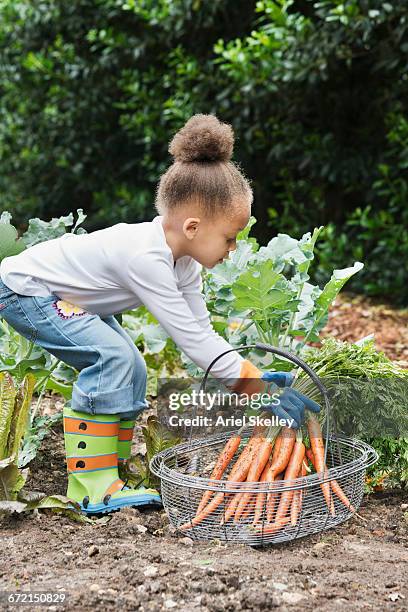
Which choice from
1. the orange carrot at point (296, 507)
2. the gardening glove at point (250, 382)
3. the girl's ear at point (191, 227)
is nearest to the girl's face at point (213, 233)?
the girl's ear at point (191, 227)

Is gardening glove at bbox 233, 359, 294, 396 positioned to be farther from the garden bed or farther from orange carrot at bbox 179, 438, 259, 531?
the garden bed

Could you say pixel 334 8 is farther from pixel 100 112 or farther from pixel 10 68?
pixel 10 68

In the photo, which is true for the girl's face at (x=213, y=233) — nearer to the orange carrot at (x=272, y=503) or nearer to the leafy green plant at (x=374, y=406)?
the leafy green plant at (x=374, y=406)

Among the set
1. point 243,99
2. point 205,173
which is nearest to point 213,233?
point 205,173

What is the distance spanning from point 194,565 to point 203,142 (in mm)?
1221

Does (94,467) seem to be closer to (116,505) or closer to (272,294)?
(116,505)

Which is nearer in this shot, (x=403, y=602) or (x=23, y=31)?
(x=403, y=602)

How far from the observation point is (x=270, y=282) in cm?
291

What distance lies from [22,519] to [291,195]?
191 inches

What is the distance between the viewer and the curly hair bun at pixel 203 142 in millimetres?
2602

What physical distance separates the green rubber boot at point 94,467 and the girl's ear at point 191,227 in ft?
2.01

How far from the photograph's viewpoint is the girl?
2572mm

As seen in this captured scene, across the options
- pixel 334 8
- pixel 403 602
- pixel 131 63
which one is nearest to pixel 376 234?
pixel 334 8

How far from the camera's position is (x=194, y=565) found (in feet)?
7.06
